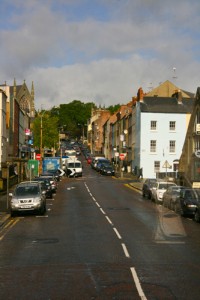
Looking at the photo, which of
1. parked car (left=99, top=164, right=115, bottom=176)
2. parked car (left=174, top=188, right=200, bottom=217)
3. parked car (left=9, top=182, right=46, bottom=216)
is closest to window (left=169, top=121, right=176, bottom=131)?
parked car (left=99, top=164, right=115, bottom=176)

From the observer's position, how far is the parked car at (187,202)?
29547 millimetres

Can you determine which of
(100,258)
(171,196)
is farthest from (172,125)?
(100,258)

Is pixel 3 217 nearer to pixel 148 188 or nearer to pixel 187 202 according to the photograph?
pixel 187 202

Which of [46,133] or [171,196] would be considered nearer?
[171,196]

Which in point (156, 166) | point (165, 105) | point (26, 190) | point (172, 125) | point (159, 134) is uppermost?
point (165, 105)

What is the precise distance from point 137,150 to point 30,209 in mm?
61708

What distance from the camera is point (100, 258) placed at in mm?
15438

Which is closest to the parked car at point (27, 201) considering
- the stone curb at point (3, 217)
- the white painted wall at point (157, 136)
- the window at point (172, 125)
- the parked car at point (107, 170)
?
the stone curb at point (3, 217)

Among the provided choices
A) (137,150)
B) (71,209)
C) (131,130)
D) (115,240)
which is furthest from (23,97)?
(115,240)

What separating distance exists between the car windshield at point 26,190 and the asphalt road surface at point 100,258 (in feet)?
8.16

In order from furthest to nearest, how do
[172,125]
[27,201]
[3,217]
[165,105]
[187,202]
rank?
[165,105] < [172,125] < [187,202] < [27,201] < [3,217]

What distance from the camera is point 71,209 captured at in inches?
1345

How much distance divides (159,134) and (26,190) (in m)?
58.2

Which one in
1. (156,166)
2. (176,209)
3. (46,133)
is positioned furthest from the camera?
(46,133)
